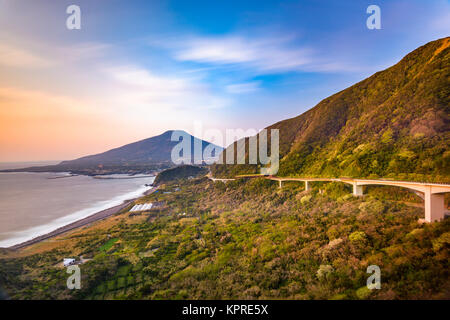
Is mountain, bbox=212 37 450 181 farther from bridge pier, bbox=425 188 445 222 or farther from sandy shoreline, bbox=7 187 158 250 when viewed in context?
sandy shoreline, bbox=7 187 158 250

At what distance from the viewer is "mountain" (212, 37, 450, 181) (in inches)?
730

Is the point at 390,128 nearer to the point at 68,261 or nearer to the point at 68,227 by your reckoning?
the point at 68,261

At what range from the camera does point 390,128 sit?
24.5m

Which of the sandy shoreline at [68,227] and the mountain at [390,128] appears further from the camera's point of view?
the sandy shoreline at [68,227]

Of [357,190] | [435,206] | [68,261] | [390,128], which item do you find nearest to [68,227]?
[68,261]

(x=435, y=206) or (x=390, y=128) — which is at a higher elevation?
(x=390, y=128)

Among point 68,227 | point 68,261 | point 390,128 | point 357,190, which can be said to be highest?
point 390,128

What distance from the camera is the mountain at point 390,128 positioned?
730 inches

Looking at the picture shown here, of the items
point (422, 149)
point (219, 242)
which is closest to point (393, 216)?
point (422, 149)

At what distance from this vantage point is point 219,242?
17938 millimetres

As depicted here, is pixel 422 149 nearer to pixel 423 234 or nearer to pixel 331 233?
pixel 423 234

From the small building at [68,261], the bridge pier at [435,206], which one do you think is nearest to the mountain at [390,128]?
the bridge pier at [435,206]

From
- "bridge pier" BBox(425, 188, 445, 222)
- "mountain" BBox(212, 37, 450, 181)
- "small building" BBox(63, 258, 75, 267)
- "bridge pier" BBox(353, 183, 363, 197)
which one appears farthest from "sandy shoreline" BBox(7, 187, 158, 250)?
"bridge pier" BBox(425, 188, 445, 222)

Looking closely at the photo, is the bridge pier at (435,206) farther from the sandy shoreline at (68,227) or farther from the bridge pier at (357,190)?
the sandy shoreline at (68,227)
